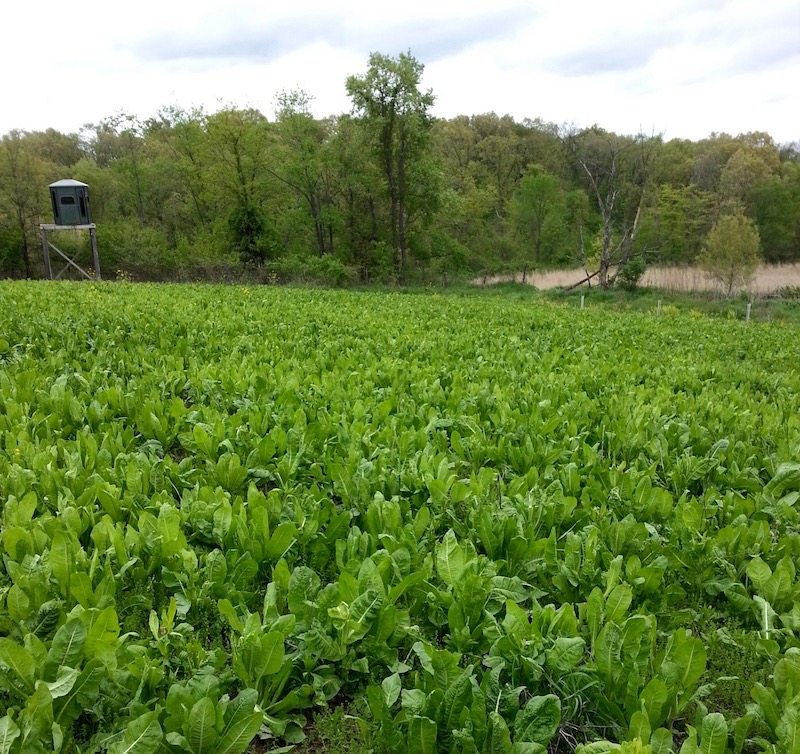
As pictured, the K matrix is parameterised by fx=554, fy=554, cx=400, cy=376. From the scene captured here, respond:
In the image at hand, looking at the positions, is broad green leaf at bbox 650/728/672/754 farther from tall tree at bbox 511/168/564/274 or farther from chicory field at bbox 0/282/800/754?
tall tree at bbox 511/168/564/274

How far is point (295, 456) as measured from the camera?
348 centimetres

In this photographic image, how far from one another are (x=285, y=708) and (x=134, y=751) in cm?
49

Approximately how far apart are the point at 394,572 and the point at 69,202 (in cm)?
3197

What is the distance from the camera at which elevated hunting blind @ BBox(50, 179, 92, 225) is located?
27562 mm

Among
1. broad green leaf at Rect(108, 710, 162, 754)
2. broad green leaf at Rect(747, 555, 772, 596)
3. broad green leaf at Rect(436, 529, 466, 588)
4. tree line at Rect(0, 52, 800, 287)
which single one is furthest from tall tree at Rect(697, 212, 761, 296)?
broad green leaf at Rect(108, 710, 162, 754)

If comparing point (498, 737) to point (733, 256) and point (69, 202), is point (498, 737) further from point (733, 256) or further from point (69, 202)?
point (733, 256)

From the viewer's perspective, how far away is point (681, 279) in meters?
36.2

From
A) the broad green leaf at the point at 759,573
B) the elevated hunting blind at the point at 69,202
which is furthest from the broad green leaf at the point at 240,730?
the elevated hunting blind at the point at 69,202

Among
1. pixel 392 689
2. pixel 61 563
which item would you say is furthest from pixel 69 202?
pixel 392 689

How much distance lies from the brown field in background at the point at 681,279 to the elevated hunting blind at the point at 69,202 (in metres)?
26.6

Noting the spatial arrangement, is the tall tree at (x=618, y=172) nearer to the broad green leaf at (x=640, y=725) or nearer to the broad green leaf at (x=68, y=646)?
the broad green leaf at (x=640, y=725)

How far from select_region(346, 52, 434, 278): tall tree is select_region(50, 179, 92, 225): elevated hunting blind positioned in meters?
18.0

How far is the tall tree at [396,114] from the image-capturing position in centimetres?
3578

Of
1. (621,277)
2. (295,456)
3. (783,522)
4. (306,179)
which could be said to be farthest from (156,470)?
(306,179)
